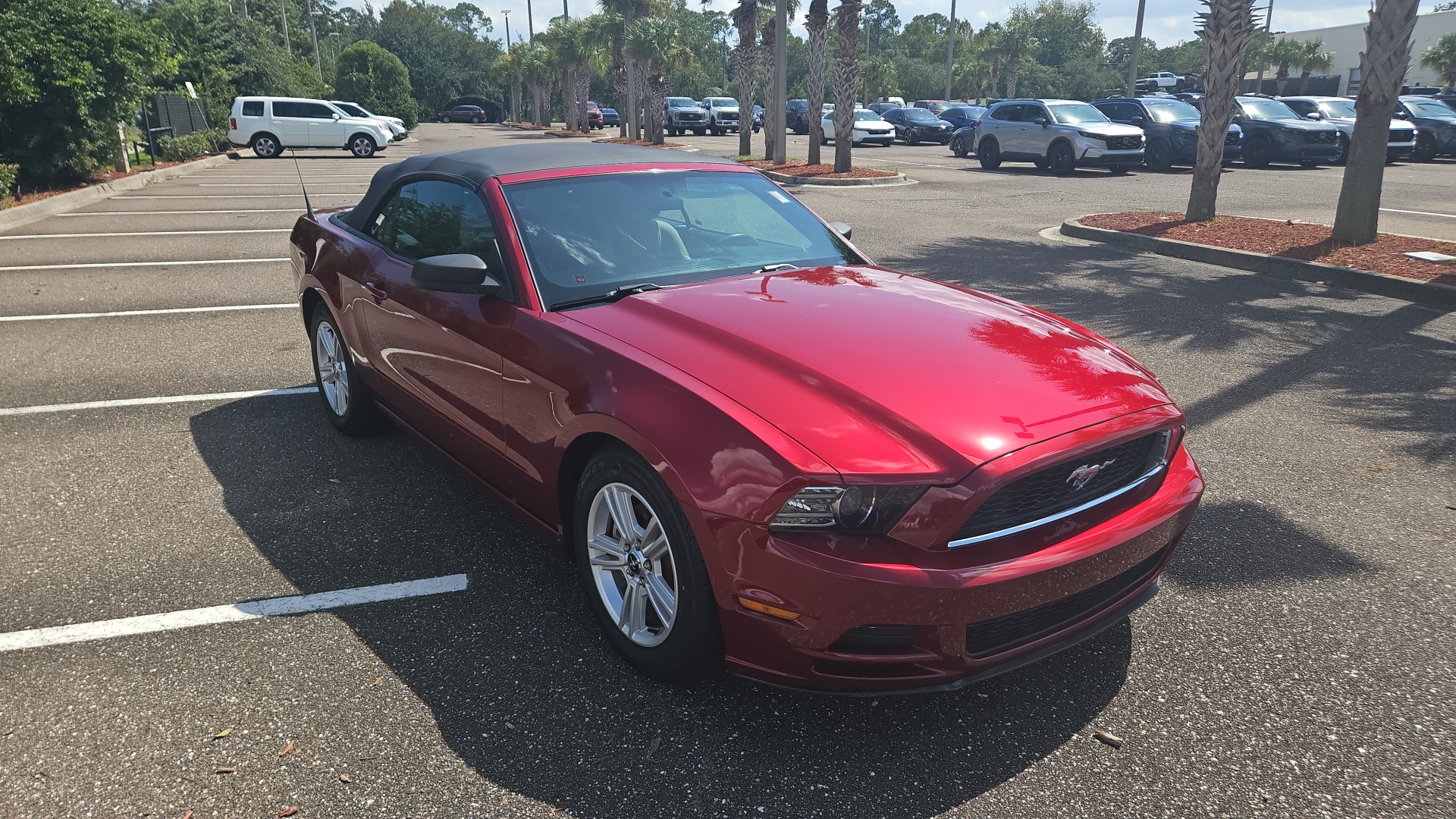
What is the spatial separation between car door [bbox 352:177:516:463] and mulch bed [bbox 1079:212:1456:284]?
8864 mm

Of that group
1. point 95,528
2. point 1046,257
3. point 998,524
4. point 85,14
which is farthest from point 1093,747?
point 85,14

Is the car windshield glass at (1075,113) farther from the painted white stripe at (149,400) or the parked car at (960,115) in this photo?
the painted white stripe at (149,400)

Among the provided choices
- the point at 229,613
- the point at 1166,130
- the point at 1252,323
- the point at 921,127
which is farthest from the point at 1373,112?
the point at 921,127

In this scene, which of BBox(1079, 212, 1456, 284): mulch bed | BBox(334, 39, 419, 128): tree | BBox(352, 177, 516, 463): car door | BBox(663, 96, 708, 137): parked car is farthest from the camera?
BBox(334, 39, 419, 128): tree

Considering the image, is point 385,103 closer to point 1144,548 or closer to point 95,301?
point 95,301

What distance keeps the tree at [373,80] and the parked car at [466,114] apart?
73.0 ft

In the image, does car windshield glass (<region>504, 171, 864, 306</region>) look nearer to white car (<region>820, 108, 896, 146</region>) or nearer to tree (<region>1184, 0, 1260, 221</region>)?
tree (<region>1184, 0, 1260, 221</region>)

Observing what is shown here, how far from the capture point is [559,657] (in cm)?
316

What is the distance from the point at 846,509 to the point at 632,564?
2.74 ft

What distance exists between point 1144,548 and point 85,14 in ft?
62.5

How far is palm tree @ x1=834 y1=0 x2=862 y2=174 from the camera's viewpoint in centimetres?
1995

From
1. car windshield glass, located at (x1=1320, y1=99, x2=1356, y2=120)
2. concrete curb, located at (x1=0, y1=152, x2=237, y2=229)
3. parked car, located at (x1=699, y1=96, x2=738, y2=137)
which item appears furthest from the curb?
parked car, located at (x1=699, y1=96, x2=738, y2=137)

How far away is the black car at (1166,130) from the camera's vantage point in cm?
2209

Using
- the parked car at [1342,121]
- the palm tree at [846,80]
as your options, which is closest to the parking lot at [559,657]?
the palm tree at [846,80]
